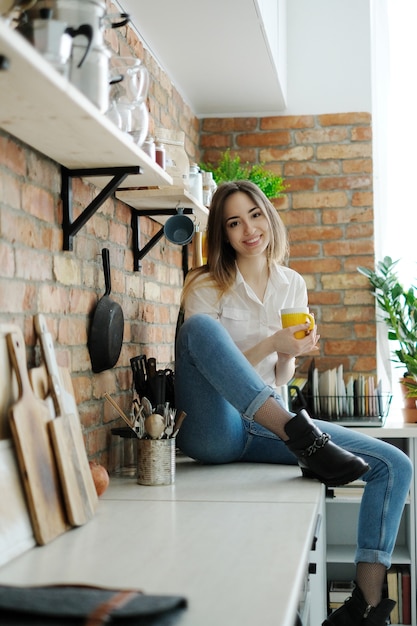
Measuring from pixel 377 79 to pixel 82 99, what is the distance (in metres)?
2.76

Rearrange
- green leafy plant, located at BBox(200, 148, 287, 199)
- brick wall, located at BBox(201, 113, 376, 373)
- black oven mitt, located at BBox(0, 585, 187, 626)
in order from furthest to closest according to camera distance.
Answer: brick wall, located at BBox(201, 113, 376, 373), green leafy plant, located at BBox(200, 148, 287, 199), black oven mitt, located at BBox(0, 585, 187, 626)

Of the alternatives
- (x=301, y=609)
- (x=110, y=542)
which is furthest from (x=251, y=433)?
(x=110, y=542)

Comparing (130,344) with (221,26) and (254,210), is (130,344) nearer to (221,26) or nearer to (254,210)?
(254,210)

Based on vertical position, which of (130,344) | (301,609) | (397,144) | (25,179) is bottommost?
(301,609)

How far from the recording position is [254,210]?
8.60ft

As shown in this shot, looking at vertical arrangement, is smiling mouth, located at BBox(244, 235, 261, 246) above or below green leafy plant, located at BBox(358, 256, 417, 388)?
above

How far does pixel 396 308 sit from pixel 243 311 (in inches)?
46.0

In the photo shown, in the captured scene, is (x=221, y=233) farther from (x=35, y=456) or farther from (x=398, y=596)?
(x=398, y=596)

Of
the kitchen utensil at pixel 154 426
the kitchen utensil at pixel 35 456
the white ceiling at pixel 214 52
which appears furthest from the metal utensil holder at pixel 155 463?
the white ceiling at pixel 214 52

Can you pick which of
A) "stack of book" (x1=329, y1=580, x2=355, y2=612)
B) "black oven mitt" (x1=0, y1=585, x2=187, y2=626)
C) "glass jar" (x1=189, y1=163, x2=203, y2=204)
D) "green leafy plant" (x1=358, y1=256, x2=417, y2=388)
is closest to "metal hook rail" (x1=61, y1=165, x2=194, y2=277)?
"glass jar" (x1=189, y1=163, x2=203, y2=204)

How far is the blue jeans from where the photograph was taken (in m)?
2.04

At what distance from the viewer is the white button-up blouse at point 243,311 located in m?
2.54

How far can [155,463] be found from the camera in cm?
199

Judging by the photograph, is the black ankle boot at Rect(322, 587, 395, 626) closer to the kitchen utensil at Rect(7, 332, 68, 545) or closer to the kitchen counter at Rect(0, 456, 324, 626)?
the kitchen counter at Rect(0, 456, 324, 626)
